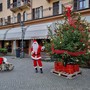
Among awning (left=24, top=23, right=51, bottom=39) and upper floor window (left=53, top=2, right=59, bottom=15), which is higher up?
upper floor window (left=53, top=2, right=59, bottom=15)

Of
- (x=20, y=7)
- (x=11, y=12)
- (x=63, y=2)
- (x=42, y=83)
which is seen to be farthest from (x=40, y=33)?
(x=42, y=83)

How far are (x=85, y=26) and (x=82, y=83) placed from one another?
3456mm

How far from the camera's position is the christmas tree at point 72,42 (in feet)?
36.0

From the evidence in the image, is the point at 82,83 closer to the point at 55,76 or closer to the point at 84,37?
the point at 55,76

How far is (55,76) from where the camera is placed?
1108 cm

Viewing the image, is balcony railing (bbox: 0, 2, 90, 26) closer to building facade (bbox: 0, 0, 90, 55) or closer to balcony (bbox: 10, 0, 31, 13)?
building facade (bbox: 0, 0, 90, 55)

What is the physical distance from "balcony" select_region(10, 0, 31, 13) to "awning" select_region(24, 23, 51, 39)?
455 centimetres

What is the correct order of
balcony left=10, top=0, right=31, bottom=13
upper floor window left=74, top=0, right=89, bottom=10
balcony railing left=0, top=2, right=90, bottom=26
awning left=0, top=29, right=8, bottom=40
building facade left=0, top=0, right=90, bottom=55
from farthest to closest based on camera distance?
awning left=0, top=29, right=8, bottom=40, balcony left=10, top=0, right=31, bottom=13, balcony railing left=0, top=2, right=90, bottom=26, building facade left=0, top=0, right=90, bottom=55, upper floor window left=74, top=0, right=89, bottom=10

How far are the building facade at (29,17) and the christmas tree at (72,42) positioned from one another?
798 cm

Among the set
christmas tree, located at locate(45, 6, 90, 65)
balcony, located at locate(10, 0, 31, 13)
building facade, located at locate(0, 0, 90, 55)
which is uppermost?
balcony, located at locate(10, 0, 31, 13)

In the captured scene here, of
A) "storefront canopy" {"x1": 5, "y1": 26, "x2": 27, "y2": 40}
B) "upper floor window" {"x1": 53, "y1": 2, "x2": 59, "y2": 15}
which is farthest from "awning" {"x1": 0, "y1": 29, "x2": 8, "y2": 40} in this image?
"upper floor window" {"x1": 53, "y1": 2, "x2": 59, "y2": 15}

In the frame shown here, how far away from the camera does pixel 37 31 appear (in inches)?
979

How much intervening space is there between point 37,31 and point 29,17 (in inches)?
214

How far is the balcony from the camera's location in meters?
29.7
